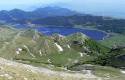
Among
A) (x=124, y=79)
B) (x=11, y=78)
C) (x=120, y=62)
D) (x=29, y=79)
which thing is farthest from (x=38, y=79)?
(x=120, y=62)

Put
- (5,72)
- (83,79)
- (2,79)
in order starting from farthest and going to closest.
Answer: (83,79), (5,72), (2,79)

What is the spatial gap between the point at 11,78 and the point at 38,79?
717 centimetres

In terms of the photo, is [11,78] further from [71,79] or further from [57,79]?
[71,79]

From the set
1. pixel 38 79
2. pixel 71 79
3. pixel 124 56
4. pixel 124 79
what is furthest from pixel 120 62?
pixel 38 79

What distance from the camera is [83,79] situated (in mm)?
73562

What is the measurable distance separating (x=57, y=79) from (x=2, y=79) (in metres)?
17.2

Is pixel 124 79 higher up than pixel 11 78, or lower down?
lower down

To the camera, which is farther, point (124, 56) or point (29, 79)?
point (124, 56)

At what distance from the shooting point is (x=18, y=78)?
48312 mm

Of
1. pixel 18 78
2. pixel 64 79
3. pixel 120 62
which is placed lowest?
pixel 120 62

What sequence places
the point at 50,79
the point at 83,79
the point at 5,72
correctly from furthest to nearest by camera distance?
the point at 83,79, the point at 50,79, the point at 5,72

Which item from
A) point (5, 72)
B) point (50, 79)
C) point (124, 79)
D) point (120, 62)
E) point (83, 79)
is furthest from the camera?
point (120, 62)

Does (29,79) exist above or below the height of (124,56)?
above

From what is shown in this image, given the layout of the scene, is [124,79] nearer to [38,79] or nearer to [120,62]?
[38,79]
